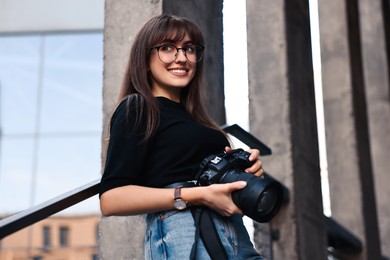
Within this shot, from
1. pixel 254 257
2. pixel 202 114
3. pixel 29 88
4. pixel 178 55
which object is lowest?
pixel 254 257

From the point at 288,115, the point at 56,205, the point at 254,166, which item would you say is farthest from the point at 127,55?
the point at 288,115

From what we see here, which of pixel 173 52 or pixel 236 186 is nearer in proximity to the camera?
pixel 236 186

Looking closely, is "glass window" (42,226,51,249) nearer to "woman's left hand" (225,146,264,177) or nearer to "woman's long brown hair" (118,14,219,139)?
"woman's long brown hair" (118,14,219,139)

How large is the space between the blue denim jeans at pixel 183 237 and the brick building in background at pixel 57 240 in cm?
1024

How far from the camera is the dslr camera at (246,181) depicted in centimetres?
197

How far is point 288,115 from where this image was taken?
4.50 m

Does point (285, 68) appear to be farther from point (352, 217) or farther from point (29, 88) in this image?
point (29, 88)

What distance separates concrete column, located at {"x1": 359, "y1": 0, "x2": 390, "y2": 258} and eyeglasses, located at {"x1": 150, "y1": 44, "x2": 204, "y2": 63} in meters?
6.35

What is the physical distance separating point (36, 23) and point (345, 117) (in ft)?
21.3

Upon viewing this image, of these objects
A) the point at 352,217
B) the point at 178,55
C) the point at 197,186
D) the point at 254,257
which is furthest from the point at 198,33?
the point at 352,217

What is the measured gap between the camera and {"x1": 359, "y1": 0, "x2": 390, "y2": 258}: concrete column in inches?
338

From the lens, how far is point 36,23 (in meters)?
11.9

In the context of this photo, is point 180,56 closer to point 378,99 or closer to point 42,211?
point 42,211

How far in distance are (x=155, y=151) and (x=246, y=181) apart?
11.0 inches
